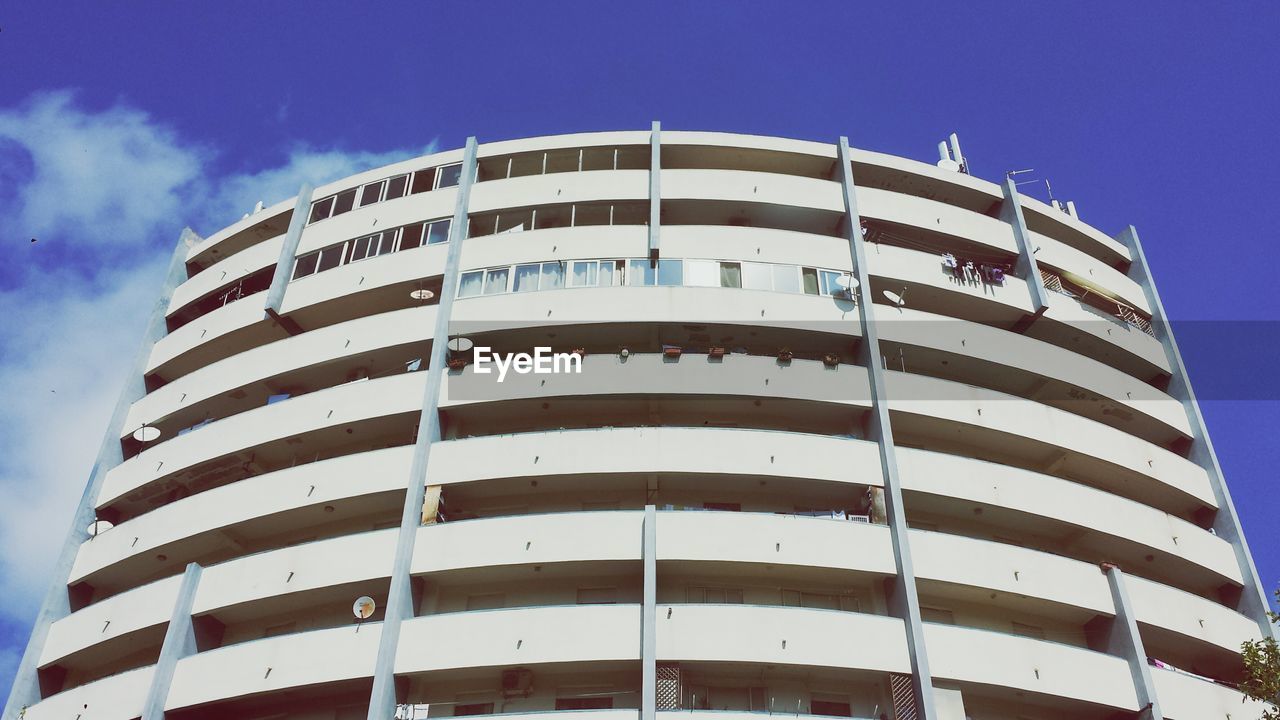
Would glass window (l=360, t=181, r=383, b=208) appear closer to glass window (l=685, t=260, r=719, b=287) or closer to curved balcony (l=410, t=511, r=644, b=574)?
glass window (l=685, t=260, r=719, b=287)

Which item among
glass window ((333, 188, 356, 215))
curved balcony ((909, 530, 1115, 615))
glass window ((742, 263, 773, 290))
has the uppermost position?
glass window ((333, 188, 356, 215))

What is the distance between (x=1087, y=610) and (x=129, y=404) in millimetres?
36854

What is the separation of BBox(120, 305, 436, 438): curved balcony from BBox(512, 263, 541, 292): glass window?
3.26 m

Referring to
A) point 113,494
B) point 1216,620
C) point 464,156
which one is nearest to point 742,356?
point 464,156

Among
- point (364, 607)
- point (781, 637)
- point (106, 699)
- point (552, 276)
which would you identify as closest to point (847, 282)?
point (552, 276)

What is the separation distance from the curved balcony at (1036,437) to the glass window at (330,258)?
2176 centimetres

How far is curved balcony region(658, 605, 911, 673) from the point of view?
1094 inches

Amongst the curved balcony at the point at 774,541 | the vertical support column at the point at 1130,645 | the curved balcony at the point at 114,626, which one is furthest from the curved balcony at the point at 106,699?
the vertical support column at the point at 1130,645

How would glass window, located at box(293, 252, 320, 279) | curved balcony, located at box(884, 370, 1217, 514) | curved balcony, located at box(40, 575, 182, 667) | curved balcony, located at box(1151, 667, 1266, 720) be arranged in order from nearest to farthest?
curved balcony, located at box(1151, 667, 1266, 720) < curved balcony, located at box(40, 575, 182, 667) < curved balcony, located at box(884, 370, 1217, 514) < glass window, located at box(293, 252, 320, 279)

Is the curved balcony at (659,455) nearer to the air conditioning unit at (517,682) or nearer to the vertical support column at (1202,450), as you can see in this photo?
the air conditioning unit at (517,682)

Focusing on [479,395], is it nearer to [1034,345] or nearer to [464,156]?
[464,156]

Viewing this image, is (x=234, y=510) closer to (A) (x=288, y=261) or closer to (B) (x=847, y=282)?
(A) (x=288, y=261)

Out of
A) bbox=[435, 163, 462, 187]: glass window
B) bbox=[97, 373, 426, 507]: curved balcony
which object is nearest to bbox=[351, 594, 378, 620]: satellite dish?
bbox=[97, 373, 426, 507]: curved balcony

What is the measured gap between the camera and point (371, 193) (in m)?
42.1
